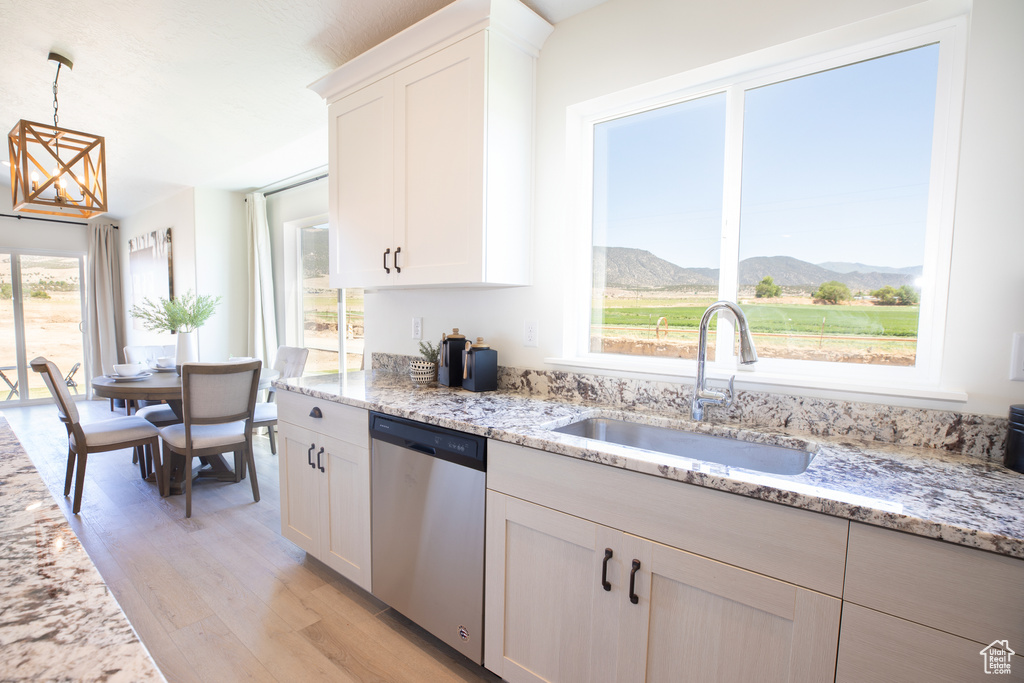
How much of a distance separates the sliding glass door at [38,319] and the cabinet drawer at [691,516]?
7289 mm

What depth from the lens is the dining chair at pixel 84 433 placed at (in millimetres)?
2838

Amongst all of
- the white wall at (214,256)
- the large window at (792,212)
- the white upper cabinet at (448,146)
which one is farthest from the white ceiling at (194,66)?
the white wall at (214,256)

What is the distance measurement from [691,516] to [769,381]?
676 millimetres

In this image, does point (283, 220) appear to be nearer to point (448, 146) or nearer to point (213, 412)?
point (213, 412)

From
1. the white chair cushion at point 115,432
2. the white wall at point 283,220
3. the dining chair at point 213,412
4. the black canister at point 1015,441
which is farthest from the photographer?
the white wall at point 283,220

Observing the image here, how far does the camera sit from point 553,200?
205 centimetres

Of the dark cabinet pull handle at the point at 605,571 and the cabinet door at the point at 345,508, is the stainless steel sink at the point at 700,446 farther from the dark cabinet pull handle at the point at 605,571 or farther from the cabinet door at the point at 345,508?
the cabinet door at the point at 345,508

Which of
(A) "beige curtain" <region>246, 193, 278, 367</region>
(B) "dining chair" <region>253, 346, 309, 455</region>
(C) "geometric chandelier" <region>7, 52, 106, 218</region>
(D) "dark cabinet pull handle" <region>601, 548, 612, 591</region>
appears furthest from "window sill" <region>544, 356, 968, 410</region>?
(A) "beige curtain" <region>246, 193, 278, 367</region>

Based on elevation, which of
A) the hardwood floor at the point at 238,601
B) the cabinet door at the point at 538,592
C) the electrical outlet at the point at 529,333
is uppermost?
the electrical outlet at the point at 529,333

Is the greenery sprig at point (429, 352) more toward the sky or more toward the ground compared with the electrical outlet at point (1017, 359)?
more toward the ground

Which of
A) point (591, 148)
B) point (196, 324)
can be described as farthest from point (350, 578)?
point (196, 324)

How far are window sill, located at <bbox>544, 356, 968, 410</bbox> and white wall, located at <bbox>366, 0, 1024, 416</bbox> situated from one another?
0.09 feet

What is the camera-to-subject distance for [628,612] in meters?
1.22

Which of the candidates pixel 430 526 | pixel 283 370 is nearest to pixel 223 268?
pixel 283 370
